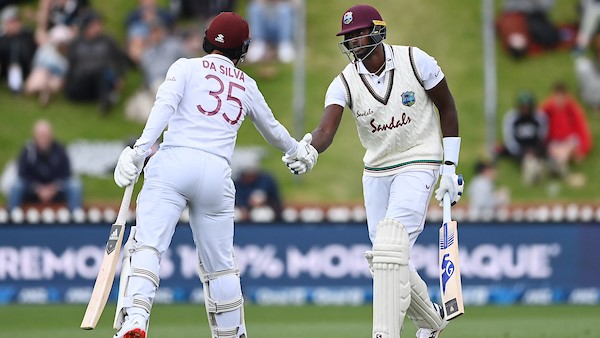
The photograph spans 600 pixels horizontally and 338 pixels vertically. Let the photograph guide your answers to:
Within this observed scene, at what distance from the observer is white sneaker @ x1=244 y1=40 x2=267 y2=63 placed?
57.7ft

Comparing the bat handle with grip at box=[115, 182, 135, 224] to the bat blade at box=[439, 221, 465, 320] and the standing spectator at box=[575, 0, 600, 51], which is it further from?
the standing spectator at box=[575, 0, 600, 51]

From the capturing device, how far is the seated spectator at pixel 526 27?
707 inches

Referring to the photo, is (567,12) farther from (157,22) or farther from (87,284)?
(87,284)

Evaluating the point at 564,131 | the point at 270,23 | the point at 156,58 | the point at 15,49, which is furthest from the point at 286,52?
the point at 564,131

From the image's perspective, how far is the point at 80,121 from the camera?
17.7 metres

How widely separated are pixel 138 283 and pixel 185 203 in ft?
1.85

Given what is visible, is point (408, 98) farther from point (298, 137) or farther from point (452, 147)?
point (298, 137)

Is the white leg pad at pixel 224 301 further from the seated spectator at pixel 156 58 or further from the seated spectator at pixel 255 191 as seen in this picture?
the seated spectator at pixel 156 58

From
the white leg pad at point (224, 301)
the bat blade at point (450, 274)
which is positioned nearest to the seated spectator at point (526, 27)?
the bat blade at point (450, 274)

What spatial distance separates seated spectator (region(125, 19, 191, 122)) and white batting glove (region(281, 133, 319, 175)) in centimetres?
919

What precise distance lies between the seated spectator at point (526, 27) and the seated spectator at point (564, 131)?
4.14 ft

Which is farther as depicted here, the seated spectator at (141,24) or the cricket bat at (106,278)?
the seated spectator at (141,24)

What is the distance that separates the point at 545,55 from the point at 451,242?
11.2 meters

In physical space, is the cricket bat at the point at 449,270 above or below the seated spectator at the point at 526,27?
below
